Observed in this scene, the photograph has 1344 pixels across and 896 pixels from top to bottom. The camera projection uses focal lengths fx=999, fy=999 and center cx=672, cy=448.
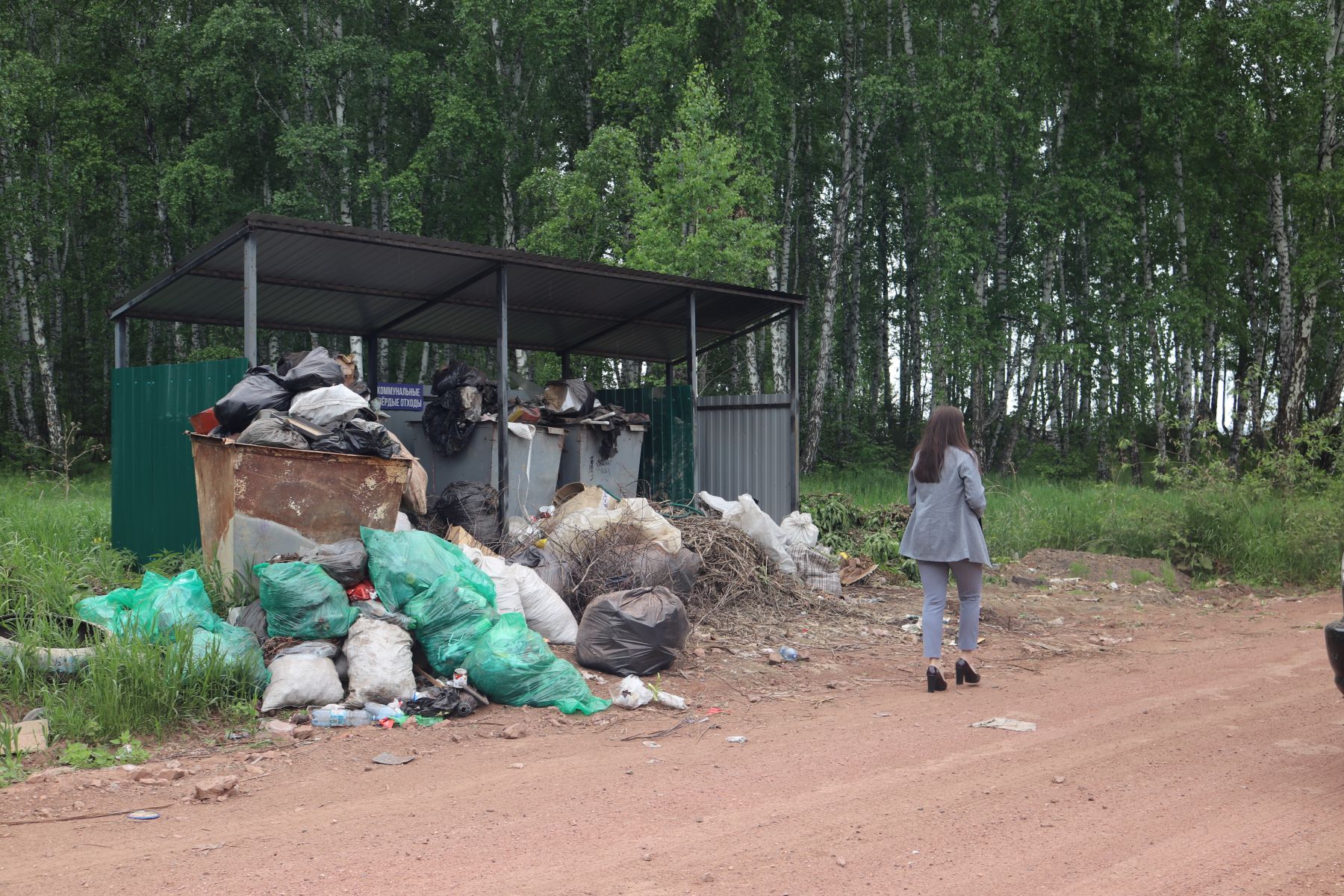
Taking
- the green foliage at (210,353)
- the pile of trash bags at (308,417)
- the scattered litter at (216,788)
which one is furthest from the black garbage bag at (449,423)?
the green foliage at (210,353)

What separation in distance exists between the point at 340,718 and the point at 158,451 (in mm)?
4233

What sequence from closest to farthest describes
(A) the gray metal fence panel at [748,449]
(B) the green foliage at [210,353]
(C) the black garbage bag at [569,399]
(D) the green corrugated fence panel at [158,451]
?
1. (D) the green corrugated fence panel at [158,451]
2. (C) the black garbage bag at [569,399]
3. (A) the gray metal fence panel at [748,449]
4. (B) the green foliage at [210,353]

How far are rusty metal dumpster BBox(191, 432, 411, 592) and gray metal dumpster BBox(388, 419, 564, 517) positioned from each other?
10.0 ft

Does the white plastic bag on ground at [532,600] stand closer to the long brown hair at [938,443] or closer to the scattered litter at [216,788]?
the long brown hair at [938,443]

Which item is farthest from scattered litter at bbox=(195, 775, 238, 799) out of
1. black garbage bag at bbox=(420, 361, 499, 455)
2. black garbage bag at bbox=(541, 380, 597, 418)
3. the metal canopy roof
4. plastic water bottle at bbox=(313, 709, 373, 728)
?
black garbage bag at bbox=(541, 380, 597, 418)

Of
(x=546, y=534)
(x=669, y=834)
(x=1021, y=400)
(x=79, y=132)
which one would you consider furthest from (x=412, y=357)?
(x=669, y=834)

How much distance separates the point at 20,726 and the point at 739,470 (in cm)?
839

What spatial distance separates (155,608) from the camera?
240 inches

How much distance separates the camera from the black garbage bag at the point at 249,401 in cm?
718

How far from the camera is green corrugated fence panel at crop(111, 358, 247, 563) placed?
322 inches

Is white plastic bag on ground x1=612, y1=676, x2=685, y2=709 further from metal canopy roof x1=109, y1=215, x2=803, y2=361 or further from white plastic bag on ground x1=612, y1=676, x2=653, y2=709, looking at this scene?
metal canopy roof x1=109, y1=215, x2=803, y2=361

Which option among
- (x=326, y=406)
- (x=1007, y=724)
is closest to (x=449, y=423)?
(x=326, y=406)

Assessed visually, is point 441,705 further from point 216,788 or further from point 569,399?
point 569,399

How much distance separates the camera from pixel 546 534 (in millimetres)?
8945
